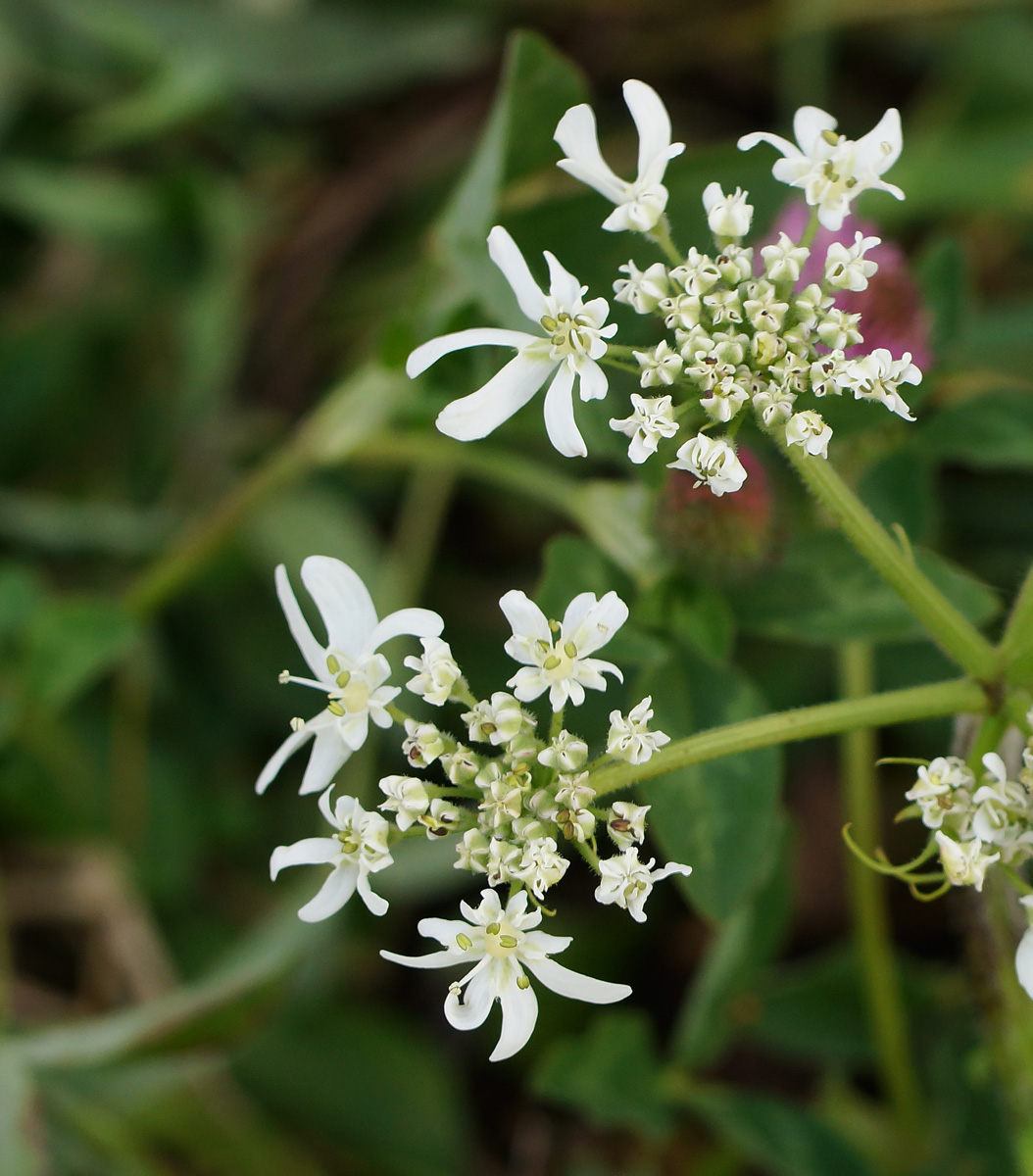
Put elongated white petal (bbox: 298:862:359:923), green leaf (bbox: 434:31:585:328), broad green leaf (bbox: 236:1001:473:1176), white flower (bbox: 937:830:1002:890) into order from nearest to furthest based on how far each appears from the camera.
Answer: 1. white flower (bbox: 937:830:1002:890)
2. elongated white petal (bbox: 298:862:359:923)
3. green leaf (bbox: 434:31:585:328)
4. broad green leaf (bbox: 236:1001:473:1176)

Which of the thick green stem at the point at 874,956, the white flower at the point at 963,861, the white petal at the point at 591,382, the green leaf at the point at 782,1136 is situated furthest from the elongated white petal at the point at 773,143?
the green leaf at the point at 782,1136

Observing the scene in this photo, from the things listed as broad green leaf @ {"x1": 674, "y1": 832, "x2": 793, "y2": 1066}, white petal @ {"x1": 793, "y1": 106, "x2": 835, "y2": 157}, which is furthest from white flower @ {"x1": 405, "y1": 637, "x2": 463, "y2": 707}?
broad green leaf @ {"x1": 674, "y1": 832, "x2": 793, "y2": 1066}

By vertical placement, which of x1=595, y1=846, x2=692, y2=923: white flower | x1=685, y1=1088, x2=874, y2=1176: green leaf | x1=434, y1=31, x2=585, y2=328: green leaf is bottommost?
x1=595, y1=846, x2=692, y2=923: white flower

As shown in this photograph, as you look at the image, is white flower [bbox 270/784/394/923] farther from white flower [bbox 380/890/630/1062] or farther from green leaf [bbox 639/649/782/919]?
green leaf [bbox 639/649/782/919]

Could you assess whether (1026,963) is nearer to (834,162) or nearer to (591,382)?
(591,382)

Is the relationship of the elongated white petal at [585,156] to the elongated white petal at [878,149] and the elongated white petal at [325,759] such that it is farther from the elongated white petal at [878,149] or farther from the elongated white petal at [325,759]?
the elongated white petal at [325,759]

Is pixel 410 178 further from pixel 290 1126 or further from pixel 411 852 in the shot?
pixel 290 1126

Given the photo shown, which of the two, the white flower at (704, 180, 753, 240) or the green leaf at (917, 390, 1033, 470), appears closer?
the white flower at (704, 180, 753, 240)
